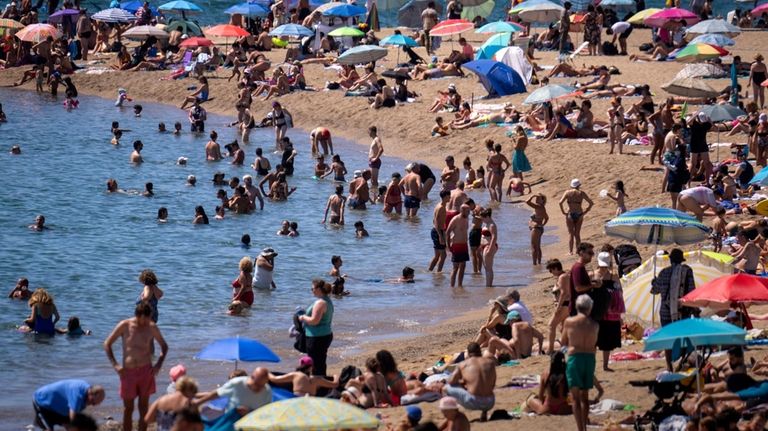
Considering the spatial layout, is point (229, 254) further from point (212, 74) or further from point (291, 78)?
point (212, 74)

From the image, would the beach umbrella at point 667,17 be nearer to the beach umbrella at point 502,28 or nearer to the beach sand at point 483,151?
the beach sand at point 483,151

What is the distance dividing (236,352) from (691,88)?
17.0m

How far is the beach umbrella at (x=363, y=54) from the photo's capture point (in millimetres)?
34938

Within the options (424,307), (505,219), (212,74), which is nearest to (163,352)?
(424,307)

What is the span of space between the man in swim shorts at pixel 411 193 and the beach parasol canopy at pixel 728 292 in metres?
12.4

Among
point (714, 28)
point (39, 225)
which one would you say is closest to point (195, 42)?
point (39, 225)

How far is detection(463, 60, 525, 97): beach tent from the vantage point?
31828 mm

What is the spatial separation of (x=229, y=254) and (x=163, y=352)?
10.9 m

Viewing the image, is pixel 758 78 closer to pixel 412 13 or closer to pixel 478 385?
pixel 412 13

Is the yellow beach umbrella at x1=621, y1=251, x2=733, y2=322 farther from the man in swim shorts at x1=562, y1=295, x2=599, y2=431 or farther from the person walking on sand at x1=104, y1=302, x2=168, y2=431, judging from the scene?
the person walking on sand at x1=104, y1=302, x2=168, y2=431

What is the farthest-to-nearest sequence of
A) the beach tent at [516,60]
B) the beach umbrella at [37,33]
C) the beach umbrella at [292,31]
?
1. the beach umbrella at [37,33]
2. the beach umbrella at [292,31]
3. the beach tent at [516,60]

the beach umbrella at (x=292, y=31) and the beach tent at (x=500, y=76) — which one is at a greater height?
the beach umbrella at (x=292, y=31)

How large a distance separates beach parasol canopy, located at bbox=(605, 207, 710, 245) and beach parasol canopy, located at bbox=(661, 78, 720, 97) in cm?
1121

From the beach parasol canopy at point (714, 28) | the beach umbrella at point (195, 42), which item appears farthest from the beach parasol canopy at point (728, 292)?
the beach umbrella at point (195, 42)
